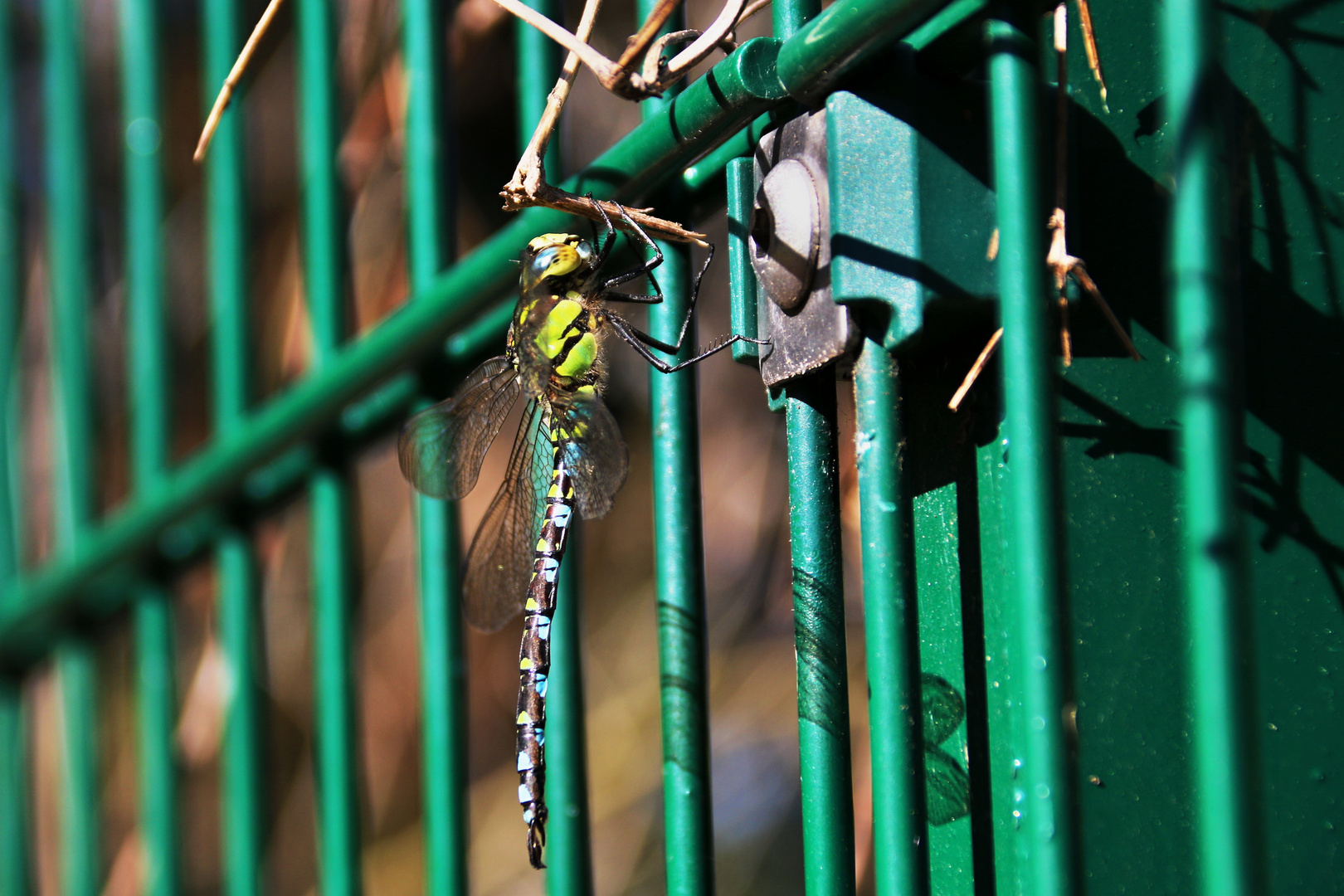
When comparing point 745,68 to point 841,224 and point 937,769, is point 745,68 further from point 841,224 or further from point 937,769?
point 937,769

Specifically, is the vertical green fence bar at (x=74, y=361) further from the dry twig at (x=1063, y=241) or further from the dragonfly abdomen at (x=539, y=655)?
the dry twig at (x=1063, y=241)

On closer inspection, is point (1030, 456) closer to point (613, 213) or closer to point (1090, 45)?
point (1090, 45)

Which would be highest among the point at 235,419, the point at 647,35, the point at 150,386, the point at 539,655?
the point at 150,386

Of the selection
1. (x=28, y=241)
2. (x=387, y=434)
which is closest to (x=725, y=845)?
(x=387, y=434)

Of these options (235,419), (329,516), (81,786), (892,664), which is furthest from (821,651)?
(81,786)

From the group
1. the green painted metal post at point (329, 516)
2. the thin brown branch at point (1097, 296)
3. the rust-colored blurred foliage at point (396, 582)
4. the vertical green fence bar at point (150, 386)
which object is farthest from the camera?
the rust-colored blurred foliage at point (396, 582)

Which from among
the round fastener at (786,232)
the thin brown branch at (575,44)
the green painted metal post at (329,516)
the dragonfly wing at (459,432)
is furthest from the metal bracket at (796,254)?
the green painted metal post at (329,516)

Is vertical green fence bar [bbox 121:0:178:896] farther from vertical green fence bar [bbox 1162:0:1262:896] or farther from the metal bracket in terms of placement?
vertical green fence bar [bbox 1162:0:1262:896]
